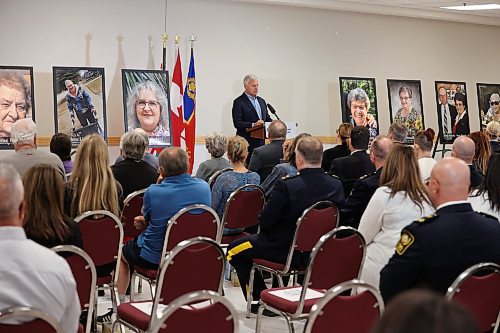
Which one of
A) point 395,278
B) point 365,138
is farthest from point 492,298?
point 365,138

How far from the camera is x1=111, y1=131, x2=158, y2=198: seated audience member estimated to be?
553cm

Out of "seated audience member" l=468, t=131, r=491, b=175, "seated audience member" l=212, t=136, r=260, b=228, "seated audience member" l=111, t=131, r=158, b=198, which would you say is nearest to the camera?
"seated audience member" l=111, t=131, r=158, b=198

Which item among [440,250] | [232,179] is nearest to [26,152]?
[232,179]

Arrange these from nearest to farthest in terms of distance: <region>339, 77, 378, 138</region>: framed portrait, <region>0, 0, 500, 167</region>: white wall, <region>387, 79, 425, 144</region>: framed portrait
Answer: <region>0, 0, 500, 167</region>: white wall
<region>339, 77, 378, 138</region>: framed portrait
<region>387, 79, 425, 144</region>: framed portrait

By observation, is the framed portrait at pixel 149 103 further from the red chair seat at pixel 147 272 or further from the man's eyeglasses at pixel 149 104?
the red chair seat at pixel 147 272

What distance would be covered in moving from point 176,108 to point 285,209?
16.8 feet

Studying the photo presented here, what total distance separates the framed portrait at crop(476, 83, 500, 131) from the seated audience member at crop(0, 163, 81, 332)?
1115 centimetres

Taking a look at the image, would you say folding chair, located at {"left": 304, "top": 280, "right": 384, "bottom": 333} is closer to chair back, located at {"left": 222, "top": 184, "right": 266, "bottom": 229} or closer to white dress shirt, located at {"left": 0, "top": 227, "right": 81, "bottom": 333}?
white dress shirt, located at {"left": 0, "top": 227, "right": 81, "bottom": 333}

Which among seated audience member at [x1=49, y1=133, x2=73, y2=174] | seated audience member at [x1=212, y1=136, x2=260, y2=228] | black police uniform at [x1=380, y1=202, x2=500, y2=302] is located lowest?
black police uniform at [x1=380, y1=202, x2=500, y2=302]

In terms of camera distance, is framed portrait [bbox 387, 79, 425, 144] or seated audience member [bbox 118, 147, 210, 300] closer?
seated audience member [bbox 118, 147, 210, 300]

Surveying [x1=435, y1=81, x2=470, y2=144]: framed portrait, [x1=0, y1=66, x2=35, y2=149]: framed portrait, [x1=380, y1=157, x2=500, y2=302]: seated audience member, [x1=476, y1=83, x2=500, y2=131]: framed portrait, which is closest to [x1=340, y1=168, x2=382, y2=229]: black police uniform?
[x1=380, y1=157, x2=500, y2=302]: seated audience member

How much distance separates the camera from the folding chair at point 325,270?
12.7 ft

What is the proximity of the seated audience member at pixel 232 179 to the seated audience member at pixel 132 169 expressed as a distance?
54 centimetres

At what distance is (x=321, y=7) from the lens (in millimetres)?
11531
